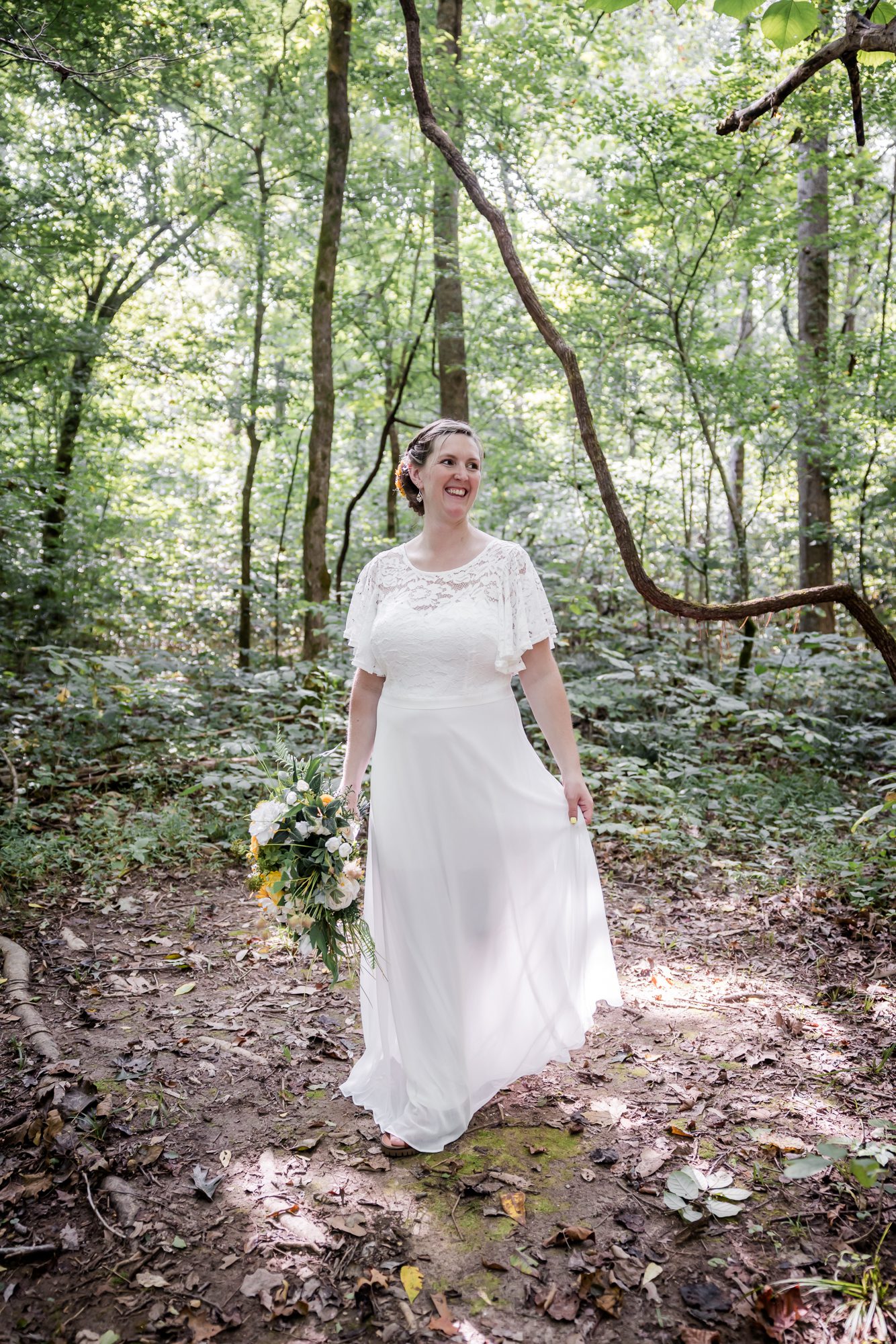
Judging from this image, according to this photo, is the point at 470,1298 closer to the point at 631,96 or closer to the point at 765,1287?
the point at 765,1287

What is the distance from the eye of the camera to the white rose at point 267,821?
293 cm

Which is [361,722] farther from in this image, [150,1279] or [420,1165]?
[150,1279]

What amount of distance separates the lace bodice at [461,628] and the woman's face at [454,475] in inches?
7.7

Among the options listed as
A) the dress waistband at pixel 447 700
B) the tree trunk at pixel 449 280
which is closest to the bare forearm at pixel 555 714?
the dress waistband at pixel 447 700

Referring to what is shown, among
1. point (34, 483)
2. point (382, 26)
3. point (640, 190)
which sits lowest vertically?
point (34, 483)

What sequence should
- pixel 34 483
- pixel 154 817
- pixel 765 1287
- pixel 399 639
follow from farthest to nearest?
pixel 34 483, pixel 154 817, pixel 399 639, pixel 765 1287

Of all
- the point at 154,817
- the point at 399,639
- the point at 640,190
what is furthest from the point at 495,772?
the point at 640,190

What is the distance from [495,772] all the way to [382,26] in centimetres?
1063

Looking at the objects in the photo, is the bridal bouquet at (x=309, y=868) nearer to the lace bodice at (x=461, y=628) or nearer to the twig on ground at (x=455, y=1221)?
the lace bodice at (x=461, y=628)

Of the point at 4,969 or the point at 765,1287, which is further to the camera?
the point at 4,969

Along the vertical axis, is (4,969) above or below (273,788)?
below

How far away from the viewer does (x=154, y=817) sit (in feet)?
20.4

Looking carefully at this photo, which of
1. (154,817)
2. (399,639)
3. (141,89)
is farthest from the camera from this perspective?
(141,89)

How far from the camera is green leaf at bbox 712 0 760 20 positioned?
6.85 ft
